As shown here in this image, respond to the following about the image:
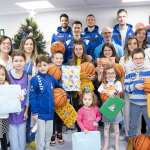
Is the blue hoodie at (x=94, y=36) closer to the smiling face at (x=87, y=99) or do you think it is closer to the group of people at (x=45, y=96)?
the group of people at (x=45, y=96)

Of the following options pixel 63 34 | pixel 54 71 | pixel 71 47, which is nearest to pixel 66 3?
pixel 63 34

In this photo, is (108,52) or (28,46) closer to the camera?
(28,46)

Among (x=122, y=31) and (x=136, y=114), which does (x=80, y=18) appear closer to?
(x=122, y=31)

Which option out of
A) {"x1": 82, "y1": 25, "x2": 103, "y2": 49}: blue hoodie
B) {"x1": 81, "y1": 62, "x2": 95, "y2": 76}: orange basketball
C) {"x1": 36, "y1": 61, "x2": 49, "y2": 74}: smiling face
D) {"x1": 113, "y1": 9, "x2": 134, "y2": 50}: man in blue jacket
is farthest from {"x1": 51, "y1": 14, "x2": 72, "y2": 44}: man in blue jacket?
{"x1": 36, "y1": 61, "x2": 49, "y2": 74}: smiling face

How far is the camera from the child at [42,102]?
259 centimetres

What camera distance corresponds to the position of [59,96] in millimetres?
2760

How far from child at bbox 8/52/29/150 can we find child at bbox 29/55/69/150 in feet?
0.60

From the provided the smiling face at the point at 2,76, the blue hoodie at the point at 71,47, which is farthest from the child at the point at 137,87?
the smiling face at the point at 2,76

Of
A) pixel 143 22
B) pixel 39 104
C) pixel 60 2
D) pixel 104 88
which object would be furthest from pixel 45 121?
pixel 143 22

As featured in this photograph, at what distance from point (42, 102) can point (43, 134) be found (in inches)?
20.1

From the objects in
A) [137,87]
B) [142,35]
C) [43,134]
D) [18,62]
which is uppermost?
[142,35]

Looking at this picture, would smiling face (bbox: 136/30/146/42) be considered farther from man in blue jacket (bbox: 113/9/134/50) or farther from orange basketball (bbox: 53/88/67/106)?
orange basketball (bbox: 53/88/67/106)

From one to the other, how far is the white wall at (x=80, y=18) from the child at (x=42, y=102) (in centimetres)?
444

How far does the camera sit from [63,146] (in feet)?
10.2
